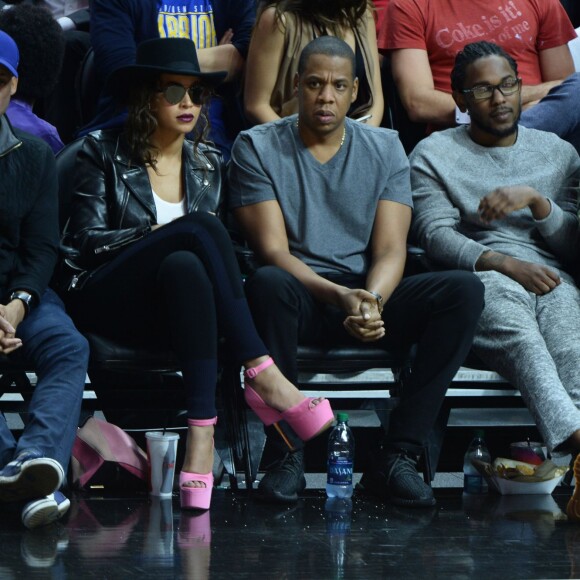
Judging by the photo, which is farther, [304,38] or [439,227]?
[304,38]

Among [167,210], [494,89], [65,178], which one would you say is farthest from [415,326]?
[65,178]

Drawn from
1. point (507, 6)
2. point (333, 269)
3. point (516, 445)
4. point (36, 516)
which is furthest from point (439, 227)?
point (36, 516)

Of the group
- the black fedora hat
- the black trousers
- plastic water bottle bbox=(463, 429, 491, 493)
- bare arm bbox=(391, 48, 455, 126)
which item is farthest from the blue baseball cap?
plastic water bottle bbox=(463, 429, 491, 493)

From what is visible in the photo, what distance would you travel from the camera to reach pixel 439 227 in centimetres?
410

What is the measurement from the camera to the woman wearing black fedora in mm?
3420

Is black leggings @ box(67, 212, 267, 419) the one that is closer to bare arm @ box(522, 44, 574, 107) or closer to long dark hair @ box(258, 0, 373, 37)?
long dark hair @ box(258, 0, 373, 37)

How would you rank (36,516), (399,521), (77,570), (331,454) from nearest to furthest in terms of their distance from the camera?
(77,570) → (36,516) → (399,521) → (331,454)

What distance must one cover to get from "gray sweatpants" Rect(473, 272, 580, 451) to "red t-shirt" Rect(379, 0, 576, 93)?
1292 millimetres

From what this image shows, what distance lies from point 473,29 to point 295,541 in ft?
8.84

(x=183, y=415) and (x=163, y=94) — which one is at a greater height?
(x=163, y=94)

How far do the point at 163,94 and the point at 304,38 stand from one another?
2.61 ft

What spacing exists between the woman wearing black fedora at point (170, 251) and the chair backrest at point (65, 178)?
0.04 metres

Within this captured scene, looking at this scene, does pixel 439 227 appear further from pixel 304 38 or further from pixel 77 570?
pixel 77 570

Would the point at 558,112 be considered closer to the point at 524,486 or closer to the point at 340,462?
Result: the point at 524,486
